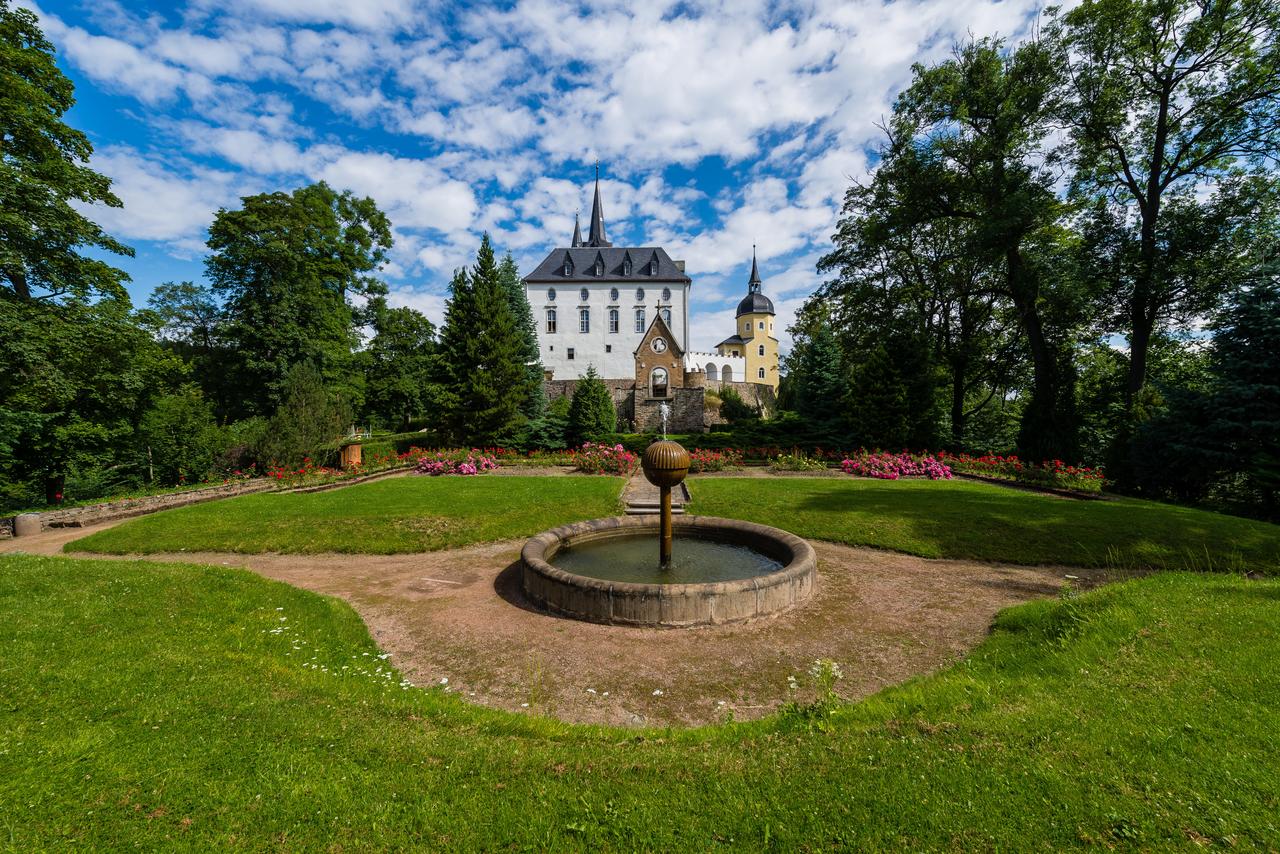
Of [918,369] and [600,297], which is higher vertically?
[600,297]

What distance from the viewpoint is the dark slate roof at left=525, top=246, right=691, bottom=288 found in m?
53.2

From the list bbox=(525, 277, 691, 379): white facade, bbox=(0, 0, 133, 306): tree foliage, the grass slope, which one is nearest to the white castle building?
bbox=(525, 277, 691, 379): white facade

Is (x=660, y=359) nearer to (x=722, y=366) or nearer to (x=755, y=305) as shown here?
(x=722, y=366)

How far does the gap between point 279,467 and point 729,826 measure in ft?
69.6

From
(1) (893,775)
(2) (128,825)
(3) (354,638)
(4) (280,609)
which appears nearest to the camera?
(2) (128,825)

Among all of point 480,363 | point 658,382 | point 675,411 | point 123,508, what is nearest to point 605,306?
point 658,382

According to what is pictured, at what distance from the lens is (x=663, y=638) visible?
5.59 meters

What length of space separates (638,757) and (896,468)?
54.5ft

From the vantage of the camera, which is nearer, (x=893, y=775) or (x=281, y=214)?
(x=893, y=775)

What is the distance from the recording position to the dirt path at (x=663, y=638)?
450cm

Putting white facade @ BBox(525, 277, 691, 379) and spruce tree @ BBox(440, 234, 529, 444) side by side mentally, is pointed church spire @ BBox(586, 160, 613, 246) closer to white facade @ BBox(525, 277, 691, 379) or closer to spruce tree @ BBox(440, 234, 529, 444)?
white facade @ BBox(525, 277, 691, 379)

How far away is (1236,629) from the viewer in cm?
436

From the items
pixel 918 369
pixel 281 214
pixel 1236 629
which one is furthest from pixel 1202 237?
pixel 281 214

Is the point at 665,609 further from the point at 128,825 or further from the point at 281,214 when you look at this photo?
the point at 281,214
